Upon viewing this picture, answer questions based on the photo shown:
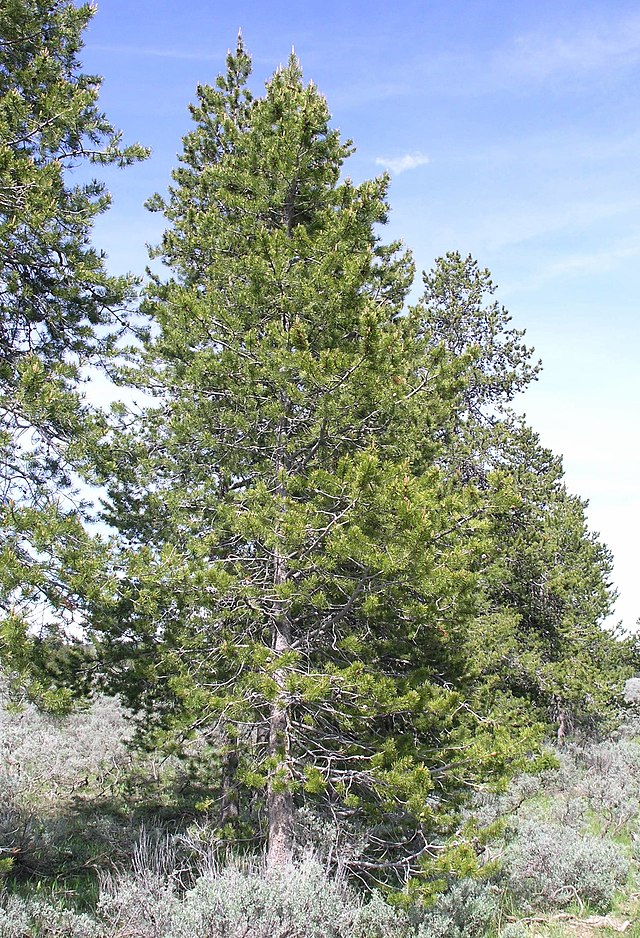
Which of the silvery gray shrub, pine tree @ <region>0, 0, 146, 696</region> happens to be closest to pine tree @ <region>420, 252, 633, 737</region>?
the silvery gray shrub

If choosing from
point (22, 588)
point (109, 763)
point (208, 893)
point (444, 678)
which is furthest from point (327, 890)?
point (109, 763)

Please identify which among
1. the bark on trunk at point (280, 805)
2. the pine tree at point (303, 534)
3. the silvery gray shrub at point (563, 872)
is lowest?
the silvery gray shrub at point (563, 872)

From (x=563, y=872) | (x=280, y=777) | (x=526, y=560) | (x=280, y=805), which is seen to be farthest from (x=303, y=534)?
(x=526, y=560)

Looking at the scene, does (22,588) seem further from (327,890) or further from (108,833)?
(108,833)

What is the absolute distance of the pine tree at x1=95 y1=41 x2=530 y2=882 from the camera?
6176mm

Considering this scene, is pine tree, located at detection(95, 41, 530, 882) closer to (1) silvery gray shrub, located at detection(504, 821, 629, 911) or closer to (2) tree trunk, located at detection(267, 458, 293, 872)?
(2) tree trunk, located at detection(267, 458, 293, 872)

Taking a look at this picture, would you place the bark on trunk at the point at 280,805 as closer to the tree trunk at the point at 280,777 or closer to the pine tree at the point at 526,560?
the tree trunk at the point at 280,777

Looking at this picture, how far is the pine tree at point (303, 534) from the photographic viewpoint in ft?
20.3

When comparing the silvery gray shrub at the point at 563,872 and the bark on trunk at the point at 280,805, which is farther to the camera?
the silvery gray shrub at the point at 563,872

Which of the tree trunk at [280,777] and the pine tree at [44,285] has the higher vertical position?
the pine tree at [44,285]

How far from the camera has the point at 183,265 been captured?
448 inches

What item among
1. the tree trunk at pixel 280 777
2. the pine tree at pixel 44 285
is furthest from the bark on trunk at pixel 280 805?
the pine tree at pixel 44 285

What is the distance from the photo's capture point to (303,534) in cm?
625

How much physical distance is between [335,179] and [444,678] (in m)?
6.87
